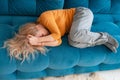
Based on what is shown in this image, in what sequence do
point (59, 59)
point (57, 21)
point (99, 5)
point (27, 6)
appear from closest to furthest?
point (59, 59) → point (57, 21) → point (27, 6) → point (99, 5)

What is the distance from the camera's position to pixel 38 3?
195 cm

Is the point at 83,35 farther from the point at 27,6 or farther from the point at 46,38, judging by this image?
the point at 27,6

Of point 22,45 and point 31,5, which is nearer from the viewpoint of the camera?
point 22,45

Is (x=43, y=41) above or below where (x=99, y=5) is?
below

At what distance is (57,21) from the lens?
171 cm

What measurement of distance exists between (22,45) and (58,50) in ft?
0.82

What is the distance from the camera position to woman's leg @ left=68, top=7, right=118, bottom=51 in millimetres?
1586

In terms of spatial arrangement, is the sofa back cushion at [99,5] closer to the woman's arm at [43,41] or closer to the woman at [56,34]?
the woman at [56,34]

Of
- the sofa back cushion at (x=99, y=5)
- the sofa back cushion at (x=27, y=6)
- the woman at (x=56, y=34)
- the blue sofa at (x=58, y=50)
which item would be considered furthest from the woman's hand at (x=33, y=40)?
the sofa back cushion at (x=99, y=5)

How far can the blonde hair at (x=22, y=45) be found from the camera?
56.7 inches

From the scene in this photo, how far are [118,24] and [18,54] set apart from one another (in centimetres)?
106

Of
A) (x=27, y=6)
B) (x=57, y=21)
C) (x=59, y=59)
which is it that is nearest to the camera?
(x=59, y=59)

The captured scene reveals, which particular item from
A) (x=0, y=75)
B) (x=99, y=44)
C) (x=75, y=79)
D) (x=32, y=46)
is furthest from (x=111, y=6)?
(x=0, y=75)

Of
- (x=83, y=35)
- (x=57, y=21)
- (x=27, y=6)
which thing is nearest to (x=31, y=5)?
(x=27, y=6)
